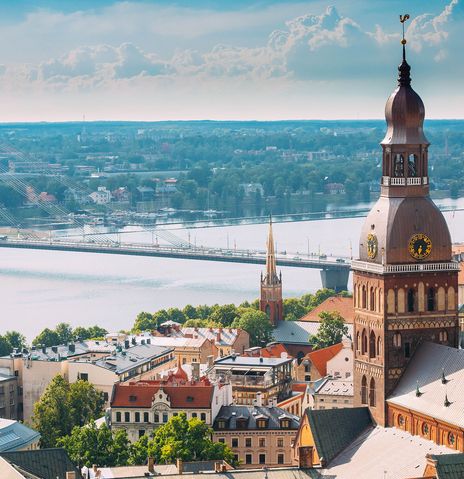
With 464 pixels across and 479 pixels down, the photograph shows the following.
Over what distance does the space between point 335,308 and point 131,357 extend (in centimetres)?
1153

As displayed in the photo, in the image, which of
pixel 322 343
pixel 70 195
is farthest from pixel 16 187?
pixel 322 343

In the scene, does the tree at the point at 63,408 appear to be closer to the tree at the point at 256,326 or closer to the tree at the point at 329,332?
the tree at the point at 329,332

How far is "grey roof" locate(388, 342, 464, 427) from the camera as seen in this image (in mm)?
26016

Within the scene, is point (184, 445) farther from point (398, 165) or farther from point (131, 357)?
point (131, 357)

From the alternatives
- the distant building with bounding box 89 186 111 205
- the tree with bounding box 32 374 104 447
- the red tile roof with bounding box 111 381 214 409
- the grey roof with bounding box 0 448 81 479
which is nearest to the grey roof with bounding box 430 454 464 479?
the grey roof with bounding box 0 448 81 479

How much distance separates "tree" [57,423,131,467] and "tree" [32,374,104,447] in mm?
4118

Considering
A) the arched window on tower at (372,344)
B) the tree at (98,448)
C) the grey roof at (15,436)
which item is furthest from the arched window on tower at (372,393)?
the grey roof at (15,436)

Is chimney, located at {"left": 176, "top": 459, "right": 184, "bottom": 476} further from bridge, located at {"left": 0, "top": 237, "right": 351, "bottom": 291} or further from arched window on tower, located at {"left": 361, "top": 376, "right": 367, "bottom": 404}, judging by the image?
bridge, located at {"left": 0, "top": 237, "right": 351, "bottom": 291}

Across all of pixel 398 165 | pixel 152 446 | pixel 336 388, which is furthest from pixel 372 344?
pixel 336 388

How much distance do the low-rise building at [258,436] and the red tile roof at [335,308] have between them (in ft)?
60.4

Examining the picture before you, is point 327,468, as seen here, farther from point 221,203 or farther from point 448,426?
point 221,203

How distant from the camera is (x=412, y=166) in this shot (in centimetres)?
2834

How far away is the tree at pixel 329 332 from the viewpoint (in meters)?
53.7

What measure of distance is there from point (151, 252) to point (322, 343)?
3415cm
